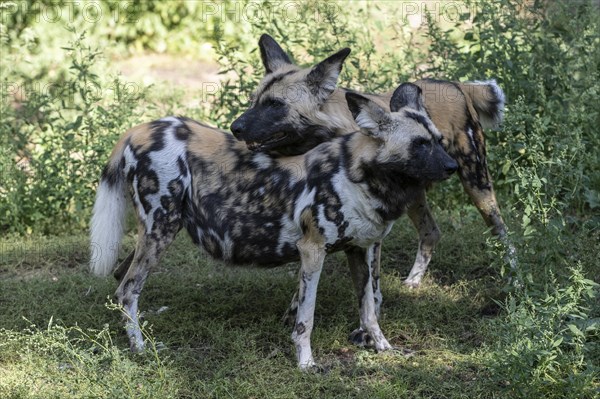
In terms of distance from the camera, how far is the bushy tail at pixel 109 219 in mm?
4457

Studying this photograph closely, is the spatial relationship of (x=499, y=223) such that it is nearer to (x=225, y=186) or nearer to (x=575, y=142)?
(x=575, y=142)

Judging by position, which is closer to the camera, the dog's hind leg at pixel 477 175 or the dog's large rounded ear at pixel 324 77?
the dog's large rounded ear at pixel 324 77

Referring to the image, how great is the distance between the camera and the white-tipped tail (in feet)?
14.6

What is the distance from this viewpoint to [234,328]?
459 cm

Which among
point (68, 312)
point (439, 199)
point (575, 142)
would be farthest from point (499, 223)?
point (68, 312)

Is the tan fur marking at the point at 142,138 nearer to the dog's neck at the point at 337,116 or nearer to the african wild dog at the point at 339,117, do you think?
the african wild dog at the point at 339,117

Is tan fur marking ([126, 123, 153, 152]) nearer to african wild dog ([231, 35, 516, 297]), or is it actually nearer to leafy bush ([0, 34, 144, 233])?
african wild dog ([231, 35, 516, 297])

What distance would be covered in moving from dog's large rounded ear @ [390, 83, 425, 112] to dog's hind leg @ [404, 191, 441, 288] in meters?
1.01

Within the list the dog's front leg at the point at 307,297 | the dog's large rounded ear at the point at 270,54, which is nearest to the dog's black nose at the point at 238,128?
the dog's large rounded ear at the point at 270,54

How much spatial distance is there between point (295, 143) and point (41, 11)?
5.27 metres

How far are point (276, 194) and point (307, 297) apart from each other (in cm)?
51

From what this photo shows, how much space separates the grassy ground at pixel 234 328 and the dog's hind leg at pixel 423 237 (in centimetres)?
9

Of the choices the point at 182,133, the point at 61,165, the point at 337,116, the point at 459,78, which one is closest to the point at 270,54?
the point at 337,116

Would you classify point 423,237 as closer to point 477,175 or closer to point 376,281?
point 477,175
